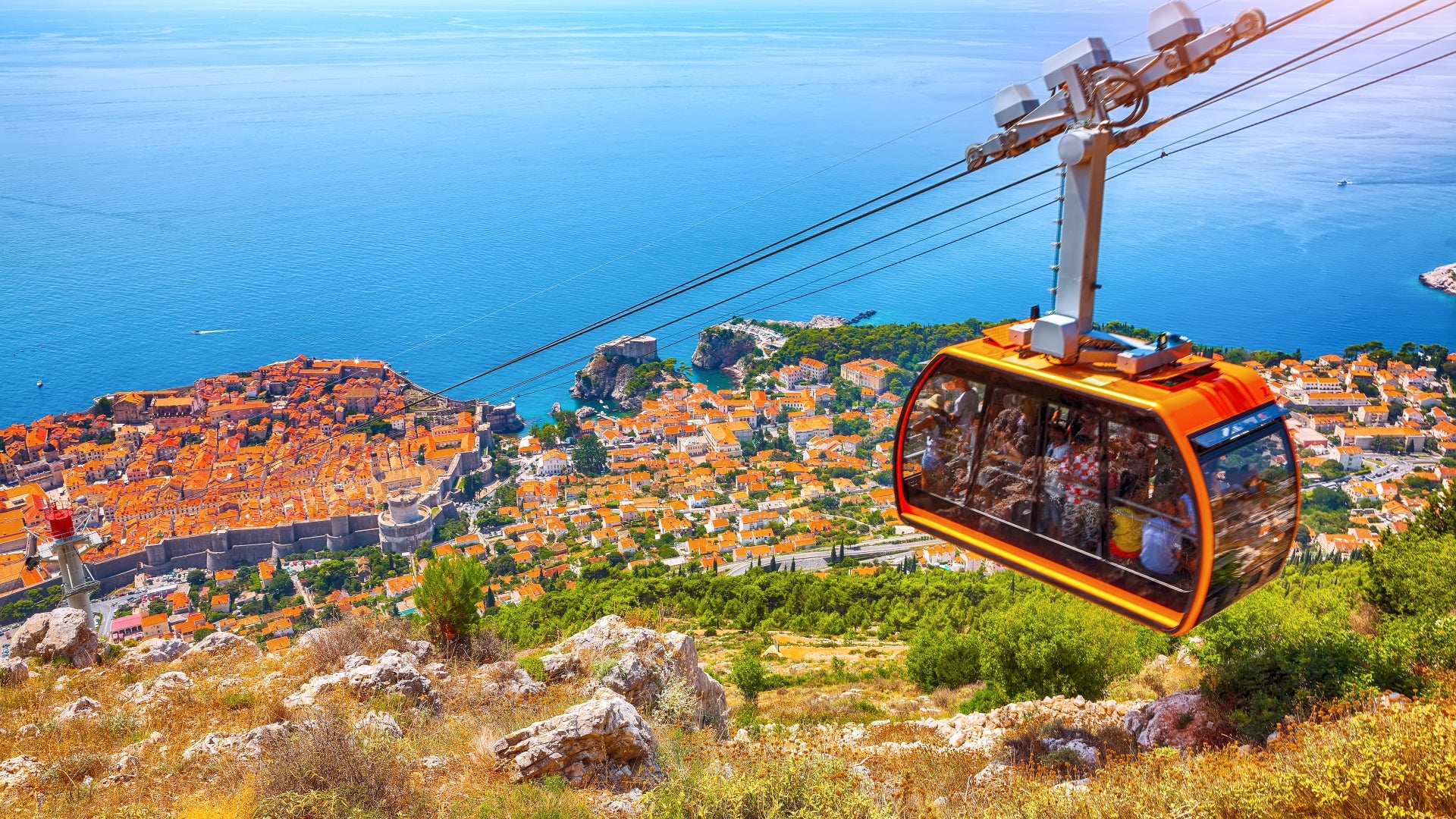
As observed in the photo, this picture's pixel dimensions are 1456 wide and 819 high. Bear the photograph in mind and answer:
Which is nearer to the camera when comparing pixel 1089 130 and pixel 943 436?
pixel 1089 130

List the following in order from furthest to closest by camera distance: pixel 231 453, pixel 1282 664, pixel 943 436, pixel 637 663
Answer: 1. pixel 231 453
2. pixel 637 663
3. pixel 1282 664
4. pixel 943 436

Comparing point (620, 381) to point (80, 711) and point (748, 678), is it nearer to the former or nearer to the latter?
point (748, 678)

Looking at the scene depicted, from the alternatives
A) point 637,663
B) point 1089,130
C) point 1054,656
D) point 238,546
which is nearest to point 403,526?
point 238,546

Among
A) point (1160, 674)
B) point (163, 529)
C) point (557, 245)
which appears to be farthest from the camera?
point (557, 245)

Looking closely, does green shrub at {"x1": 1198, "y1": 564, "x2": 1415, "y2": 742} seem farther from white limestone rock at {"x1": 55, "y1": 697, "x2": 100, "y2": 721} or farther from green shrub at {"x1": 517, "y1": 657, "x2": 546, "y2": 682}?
white limestone rock at {"x1": 55, "y1": 697, "x2": 100, "y2": 721}

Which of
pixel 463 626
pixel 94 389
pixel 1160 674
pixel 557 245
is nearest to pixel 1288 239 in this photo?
pixel 557 245

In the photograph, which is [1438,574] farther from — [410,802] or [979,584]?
[979,584]
